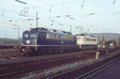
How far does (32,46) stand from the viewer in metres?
32.6

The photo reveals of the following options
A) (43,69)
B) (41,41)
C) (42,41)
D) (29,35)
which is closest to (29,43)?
(29,35)

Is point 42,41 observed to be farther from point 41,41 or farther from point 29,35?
point 29,35

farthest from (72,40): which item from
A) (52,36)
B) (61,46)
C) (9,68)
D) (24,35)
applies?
(9,68)

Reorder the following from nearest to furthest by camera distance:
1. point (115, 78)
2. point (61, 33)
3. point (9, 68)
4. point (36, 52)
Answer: point (115, 78), point (9, 68), point (36, 52), point (61, 33)

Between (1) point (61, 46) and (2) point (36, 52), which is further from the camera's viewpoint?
(1) point (61, 46)

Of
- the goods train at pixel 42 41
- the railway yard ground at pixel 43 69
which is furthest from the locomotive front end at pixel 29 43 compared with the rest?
the railway yard ground at pixel 43 69

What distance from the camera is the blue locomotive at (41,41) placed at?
106ft

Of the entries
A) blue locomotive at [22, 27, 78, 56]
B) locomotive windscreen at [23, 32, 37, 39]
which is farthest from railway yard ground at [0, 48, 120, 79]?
locomotive windscreen at [23, 32, 37, 39]

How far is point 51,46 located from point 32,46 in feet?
12.5

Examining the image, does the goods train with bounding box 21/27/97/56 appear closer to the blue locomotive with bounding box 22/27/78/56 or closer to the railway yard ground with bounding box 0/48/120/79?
the blue locomotive with bounding box 22/27/78/56

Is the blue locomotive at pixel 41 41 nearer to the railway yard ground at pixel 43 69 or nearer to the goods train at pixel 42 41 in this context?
the goods train at pixel 42 41

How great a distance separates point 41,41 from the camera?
109ft

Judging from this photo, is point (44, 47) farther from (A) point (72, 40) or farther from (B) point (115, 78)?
(B) point (115, 78)

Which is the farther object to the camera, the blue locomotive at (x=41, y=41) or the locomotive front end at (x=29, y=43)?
the blue locomotive at (x=41, y=41)
